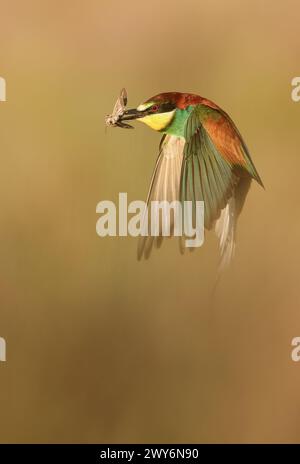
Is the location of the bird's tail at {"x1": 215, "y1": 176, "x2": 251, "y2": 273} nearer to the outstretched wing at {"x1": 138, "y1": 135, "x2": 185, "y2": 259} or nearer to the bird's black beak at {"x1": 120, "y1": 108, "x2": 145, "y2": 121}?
the outstretched wing at {"x1": 138, "y1": 135, "x2": 185, "y2": 259}

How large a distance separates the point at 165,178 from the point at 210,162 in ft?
0.28

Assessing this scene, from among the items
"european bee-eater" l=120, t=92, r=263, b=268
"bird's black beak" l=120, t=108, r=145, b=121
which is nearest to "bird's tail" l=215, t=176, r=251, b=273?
"european bee-eater" l=120, t=92, r=263, b=268

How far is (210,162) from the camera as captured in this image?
1.44 metres

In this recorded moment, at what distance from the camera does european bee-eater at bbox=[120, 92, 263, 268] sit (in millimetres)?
1437

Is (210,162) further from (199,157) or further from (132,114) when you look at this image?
(132,114)

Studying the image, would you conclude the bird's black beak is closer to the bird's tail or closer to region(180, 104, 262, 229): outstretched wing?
region(180, 104, 262, 229): outstretched wing

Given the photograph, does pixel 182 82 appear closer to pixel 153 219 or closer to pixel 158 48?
pixel 158 48

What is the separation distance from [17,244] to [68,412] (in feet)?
1.06

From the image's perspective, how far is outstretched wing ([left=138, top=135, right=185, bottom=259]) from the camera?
144 centimetres

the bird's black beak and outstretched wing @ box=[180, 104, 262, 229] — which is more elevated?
the bird's black beak

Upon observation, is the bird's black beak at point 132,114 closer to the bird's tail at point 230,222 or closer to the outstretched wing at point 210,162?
the outstretched wing at point 210,162

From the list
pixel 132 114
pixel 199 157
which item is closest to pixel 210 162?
pixel 199 157

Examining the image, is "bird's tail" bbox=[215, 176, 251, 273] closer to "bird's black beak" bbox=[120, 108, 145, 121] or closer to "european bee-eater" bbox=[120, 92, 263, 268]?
"european bee-eater" bbox=[120, 92, 263, 268]

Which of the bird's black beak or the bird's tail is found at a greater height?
the bird's black beak
